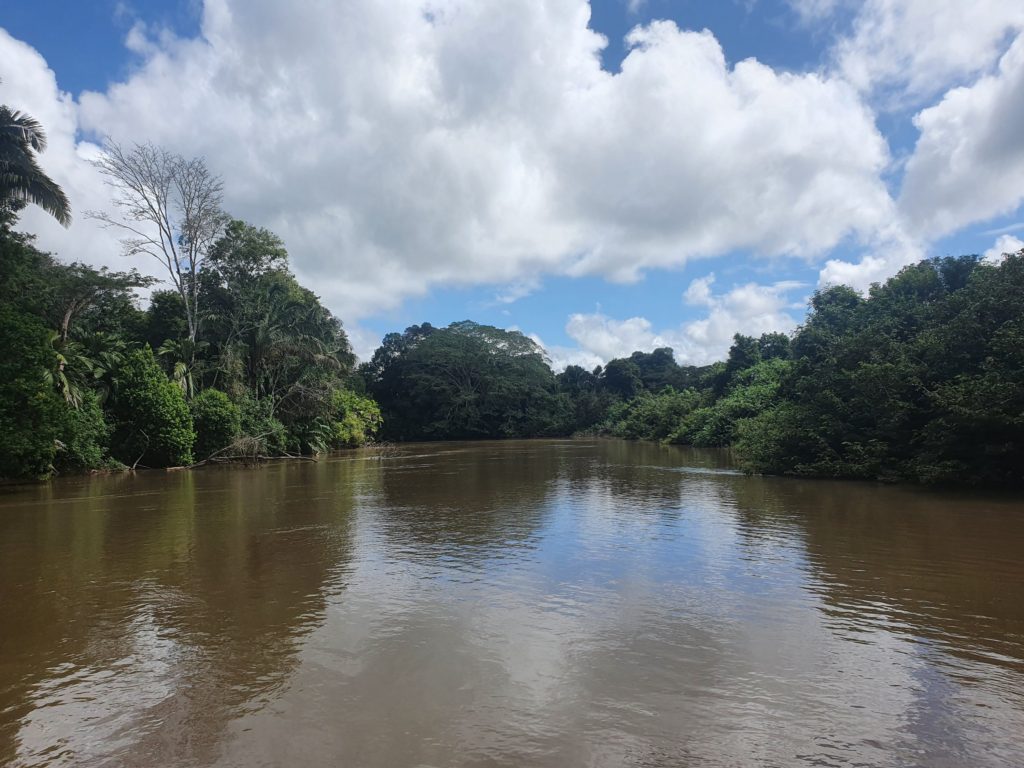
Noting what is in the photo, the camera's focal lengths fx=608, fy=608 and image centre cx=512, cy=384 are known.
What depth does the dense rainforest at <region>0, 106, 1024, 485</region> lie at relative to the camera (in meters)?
13.5

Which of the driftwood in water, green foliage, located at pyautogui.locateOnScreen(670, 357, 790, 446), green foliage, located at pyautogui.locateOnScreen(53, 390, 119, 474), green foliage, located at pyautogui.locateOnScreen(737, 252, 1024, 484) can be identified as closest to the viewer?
green foliage, located at pyautogui.locateOnScreen(737, 252, 1024, 484)

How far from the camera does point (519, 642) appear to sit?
516cm

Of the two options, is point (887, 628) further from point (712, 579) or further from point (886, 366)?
point (886, 366)

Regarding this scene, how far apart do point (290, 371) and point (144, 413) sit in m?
10.5

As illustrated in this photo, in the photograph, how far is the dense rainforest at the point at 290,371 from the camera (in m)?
13.5

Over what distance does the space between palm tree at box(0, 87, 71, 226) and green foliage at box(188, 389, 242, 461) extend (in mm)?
10345

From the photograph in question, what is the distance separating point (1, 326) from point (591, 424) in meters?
54.4

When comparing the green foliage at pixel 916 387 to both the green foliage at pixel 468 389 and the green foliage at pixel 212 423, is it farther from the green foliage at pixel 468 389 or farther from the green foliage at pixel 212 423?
the green foliage at pixel 468 389

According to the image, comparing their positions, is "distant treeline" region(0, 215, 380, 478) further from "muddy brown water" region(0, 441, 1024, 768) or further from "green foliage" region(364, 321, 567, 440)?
"green foliage" region(364, 321, 567, 440)

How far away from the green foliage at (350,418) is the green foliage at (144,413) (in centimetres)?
992

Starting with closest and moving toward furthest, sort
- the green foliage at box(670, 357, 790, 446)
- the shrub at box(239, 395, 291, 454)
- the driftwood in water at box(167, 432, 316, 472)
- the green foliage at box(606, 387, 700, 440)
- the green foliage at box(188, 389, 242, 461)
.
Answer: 1. the green foliage at box(188, 389, 242, 461)
2. the driftwood in water at box(167, 432, 316, 472)
3. the shrub at box(239, 395, 291, 454)
4. the green foliage at box(670, 357, 790, 446)
5. the green foliage at box(606, 387, 700, 440)

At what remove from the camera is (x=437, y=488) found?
1667cm

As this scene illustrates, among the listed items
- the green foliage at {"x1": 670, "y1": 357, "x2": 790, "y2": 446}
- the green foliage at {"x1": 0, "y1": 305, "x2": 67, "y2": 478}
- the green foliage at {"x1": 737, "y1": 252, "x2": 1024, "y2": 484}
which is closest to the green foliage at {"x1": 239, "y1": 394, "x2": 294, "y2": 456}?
the green foliage at {"x1": 0, "y1": 305, "x2": 67, "y2": 478}

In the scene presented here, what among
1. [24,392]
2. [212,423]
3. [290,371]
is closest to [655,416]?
[290,371]
